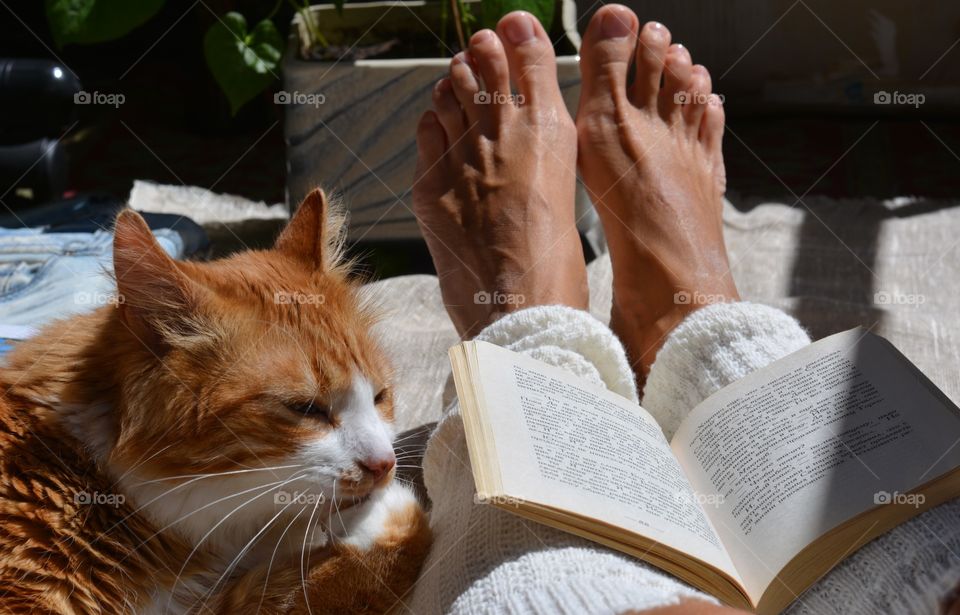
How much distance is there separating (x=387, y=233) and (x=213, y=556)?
1.07 m

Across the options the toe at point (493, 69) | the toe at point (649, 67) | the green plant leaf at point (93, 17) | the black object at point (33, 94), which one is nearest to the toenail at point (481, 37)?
the toe at point (493, 69)

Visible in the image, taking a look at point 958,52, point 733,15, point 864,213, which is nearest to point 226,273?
point 864,213

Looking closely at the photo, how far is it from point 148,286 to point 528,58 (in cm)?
92

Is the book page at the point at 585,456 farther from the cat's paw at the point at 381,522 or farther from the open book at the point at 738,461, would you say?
the cat's paw at the point at 381,522

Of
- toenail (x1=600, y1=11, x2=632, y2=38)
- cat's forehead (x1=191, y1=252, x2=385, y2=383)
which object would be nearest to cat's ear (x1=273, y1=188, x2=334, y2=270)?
cat's forehead (x1=191, y1=252, x2=385, y2=383)

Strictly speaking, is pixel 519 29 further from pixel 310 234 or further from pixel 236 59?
pixel 310 234

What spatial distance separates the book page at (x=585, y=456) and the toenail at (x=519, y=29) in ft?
2.54

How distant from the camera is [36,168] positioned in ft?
5.67

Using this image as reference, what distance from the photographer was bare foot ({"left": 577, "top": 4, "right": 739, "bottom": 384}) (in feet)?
4.37

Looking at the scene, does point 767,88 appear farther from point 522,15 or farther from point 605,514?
point 605,514

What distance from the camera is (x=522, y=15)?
1.58 meters

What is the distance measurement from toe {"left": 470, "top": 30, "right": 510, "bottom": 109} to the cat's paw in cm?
79

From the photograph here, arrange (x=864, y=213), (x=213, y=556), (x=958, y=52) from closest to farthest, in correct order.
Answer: (x=213, y=556) → (x=864, y=213) → (x=958, y=52)

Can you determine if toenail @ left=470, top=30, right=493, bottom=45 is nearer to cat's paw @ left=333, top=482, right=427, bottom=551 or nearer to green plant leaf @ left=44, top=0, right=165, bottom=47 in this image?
green plant leaf @ left=44, top=0, right=165, bottom=47
